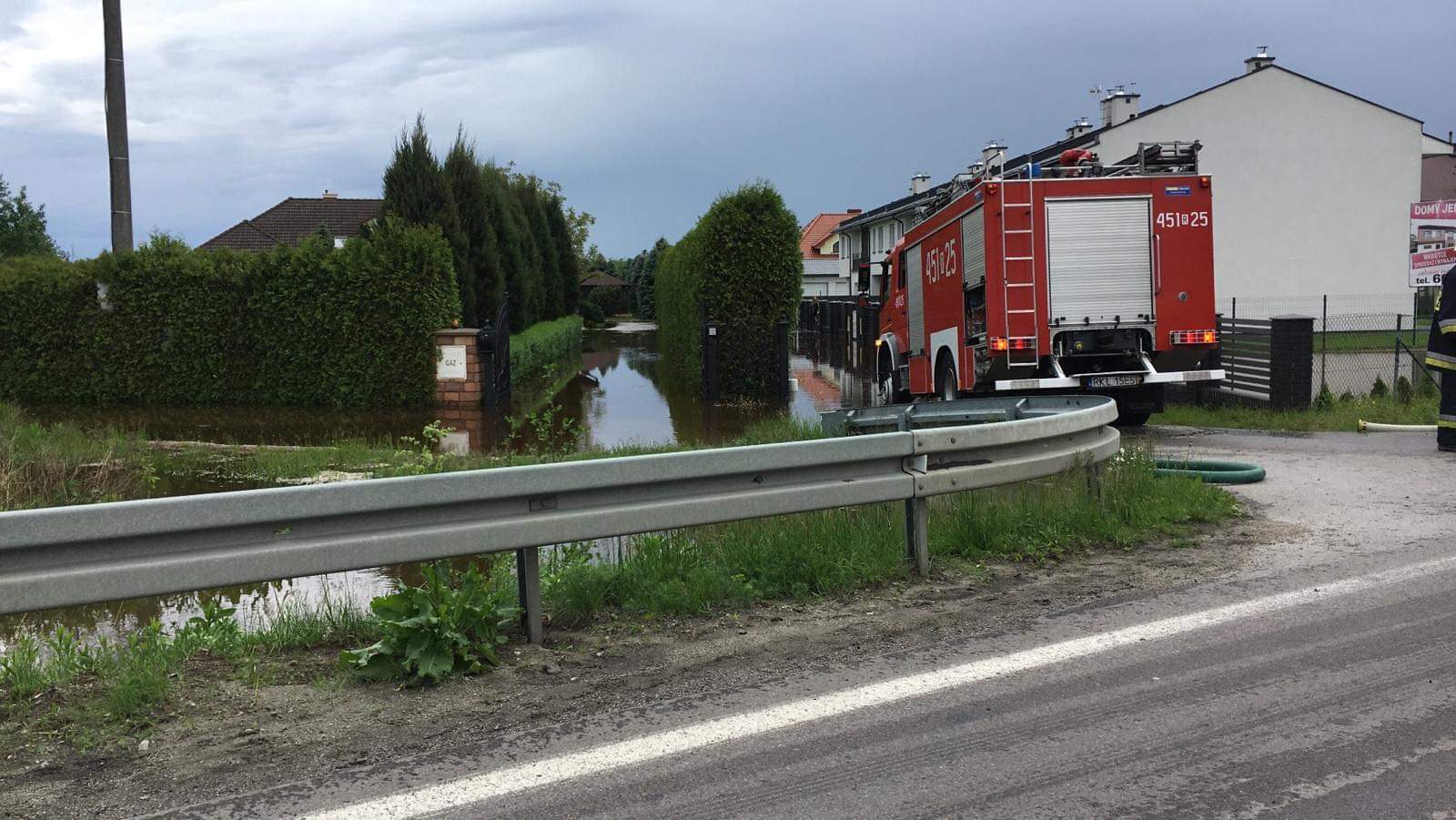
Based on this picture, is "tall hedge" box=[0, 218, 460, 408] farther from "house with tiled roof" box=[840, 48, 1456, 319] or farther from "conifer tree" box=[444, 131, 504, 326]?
"house with tiled roof" box=[840, 48, 1456, 319]

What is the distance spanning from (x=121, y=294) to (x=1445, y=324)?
18627 millimetres

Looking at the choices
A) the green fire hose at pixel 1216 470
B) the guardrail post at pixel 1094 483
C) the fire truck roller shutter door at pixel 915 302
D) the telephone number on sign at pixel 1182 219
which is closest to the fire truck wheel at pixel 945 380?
the fire truck roller shutter door at pixel 915 302

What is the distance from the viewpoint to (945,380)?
16484 millimetres

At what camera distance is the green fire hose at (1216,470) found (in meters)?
9.31

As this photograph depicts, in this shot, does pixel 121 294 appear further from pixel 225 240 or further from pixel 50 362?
pixel 225 240

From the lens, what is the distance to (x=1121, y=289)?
46.8ft

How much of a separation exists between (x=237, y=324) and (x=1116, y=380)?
1337 cm

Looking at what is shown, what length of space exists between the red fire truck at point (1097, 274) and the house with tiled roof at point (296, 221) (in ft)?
152

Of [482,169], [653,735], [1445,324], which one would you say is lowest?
[653,735]

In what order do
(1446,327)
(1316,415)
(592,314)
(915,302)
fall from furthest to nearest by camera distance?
1. (592,314)
2. (915,302)
3. (1316,415)
4. (1446,327)

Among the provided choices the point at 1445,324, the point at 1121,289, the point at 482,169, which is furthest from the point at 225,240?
the point at 1445,324

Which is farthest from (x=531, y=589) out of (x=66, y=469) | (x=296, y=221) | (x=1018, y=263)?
(x=296, y=221)

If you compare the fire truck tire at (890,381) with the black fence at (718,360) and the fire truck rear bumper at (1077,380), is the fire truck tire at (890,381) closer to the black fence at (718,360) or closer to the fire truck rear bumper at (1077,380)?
the black fence at (718,360)

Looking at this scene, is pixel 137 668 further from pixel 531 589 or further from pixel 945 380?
pixel 945 380
